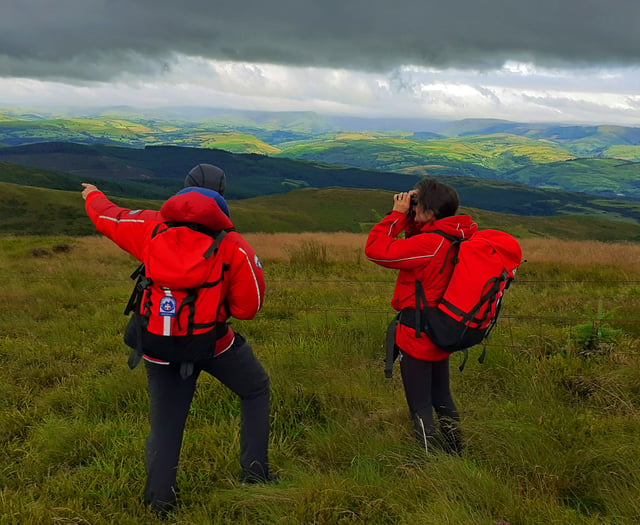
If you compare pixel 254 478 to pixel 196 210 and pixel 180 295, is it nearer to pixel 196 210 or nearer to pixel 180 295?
pixel 180 295

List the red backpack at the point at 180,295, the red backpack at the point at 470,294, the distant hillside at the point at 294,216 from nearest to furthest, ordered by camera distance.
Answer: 1. the red backpack at the point at 180,295
2. the red backpack at the point at 470,294
3. the distant hillside at the point at 294,216

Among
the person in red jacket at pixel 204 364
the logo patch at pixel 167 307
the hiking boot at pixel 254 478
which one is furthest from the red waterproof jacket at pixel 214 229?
the hiking boot at pixel 254 478

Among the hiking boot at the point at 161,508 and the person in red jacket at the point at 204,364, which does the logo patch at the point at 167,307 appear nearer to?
the person in red jacket at the point at 204,364

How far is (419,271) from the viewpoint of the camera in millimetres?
3559

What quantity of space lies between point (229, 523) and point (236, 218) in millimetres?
107115

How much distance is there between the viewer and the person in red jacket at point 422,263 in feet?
11.4

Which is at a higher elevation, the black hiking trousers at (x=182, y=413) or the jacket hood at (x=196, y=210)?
the jacket hood at (x=196, y=210)

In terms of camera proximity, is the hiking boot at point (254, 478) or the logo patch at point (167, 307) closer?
the logo patch at point (167, 307)

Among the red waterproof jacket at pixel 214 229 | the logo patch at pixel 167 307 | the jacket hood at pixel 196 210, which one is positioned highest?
the jacket hood at pixel 196 210

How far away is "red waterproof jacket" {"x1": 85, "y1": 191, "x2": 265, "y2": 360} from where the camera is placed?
9.84 ft

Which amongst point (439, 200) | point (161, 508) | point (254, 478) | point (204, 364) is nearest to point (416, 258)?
point (439, 200)

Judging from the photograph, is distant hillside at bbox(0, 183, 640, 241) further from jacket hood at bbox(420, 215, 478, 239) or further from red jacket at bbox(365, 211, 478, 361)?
jacket hood at bbox(420, 215, 478, 239)

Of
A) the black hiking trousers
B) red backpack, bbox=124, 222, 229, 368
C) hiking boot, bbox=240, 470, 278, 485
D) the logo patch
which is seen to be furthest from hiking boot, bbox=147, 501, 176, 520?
the logo patch

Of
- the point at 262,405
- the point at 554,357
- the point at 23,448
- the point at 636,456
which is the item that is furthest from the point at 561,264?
the point at 23,448
